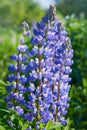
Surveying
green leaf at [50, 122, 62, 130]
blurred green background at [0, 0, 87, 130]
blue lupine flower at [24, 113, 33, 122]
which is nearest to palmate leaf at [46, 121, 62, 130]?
green leaf at [50, 122, 62, 130]

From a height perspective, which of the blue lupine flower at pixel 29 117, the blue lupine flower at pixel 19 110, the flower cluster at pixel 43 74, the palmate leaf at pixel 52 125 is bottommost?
the palmate leaf at pixel 52 125

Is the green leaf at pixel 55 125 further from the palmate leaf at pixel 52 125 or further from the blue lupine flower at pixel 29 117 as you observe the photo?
the blue lupine flower at pixel 29 117

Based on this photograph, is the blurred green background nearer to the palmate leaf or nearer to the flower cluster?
the flower cluster

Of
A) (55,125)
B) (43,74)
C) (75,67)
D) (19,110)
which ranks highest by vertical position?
(75,67)

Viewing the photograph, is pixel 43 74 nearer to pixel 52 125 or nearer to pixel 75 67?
pixel 52 125

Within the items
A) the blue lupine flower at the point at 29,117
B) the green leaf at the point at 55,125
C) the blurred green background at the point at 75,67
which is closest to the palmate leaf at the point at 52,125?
the green leaf at the point at 55,125

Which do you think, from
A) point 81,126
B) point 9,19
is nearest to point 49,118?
point 81,126

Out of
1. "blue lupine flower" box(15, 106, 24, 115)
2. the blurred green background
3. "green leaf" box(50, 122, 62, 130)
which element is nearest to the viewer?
"green leaf" box(50, 122, 62, 130)

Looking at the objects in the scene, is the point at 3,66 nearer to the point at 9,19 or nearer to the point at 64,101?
the point at 64,101

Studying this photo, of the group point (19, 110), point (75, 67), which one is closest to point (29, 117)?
point (19, 110)
